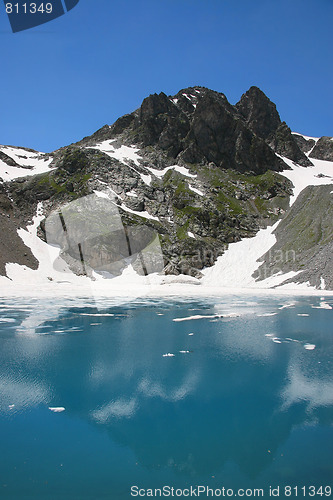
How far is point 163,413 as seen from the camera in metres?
8.62

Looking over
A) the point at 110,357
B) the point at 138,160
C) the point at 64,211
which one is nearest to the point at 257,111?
the point at 138,160

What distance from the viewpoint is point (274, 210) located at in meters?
85.3

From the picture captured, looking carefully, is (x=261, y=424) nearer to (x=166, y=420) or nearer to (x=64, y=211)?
(x=166, y=420)

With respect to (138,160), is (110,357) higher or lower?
lower

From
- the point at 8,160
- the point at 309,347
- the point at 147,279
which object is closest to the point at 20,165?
the point at 8,160

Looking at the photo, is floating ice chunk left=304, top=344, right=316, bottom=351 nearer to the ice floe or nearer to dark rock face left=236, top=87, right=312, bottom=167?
the ice floe

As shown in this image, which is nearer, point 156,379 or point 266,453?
point 266,453

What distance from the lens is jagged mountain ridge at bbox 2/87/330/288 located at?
7519 cm

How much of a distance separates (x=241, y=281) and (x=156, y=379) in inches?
1906

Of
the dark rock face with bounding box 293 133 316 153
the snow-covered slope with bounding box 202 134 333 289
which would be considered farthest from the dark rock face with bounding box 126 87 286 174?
the dark rock face with bounding box 293 133 316 153

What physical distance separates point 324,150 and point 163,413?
15319 cm

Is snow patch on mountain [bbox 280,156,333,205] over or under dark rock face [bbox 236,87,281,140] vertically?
under

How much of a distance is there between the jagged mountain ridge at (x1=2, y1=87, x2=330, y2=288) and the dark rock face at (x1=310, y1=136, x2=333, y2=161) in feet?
63.2

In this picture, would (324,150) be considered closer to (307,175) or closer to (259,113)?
(259,113)
